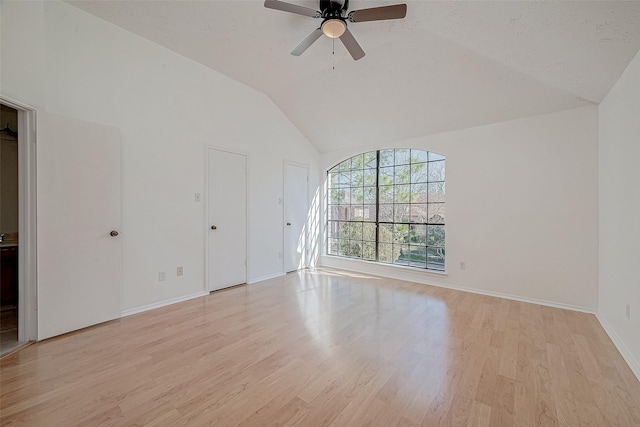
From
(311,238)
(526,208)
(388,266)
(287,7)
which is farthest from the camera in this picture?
(311,238)

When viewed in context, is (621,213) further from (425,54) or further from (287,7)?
(287,7)

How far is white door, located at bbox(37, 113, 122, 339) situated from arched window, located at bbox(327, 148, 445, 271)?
3.91 meters

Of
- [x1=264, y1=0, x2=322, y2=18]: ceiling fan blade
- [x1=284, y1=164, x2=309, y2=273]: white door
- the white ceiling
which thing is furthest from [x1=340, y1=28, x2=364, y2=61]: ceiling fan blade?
[x1=284, y1=164, x2=309, y2=273]: white door

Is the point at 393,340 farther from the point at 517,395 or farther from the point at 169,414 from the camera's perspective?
the point at 169,414

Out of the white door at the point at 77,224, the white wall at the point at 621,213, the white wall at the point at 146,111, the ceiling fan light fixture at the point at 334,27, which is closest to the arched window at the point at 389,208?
the white wall at the point at 621,213

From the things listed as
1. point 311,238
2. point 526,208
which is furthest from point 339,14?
point 311,238

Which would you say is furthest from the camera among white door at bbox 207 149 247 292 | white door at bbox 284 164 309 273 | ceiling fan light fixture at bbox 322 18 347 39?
white door at bbox 284 164 309 273

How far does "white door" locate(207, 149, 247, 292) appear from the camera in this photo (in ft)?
12.7

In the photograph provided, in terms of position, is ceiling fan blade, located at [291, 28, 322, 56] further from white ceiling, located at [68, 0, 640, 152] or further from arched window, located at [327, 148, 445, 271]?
arched window, located at [327, 148, 445, 271]

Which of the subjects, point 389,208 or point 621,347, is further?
point 389,208

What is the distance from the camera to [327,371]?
201 cm

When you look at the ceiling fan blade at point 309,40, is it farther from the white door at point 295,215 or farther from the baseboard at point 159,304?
the baseboard at point 159,304

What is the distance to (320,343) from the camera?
2432 mm

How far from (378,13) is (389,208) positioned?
3.34 meters
